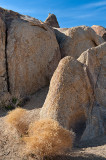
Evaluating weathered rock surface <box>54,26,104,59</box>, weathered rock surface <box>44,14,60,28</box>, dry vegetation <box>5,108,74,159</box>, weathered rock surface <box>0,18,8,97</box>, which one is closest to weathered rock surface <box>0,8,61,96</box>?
weathered rock surface <box>0,18,8,97</box>

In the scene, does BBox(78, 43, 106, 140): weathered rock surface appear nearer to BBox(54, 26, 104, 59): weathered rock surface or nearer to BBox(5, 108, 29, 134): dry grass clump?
BBox(5, 108, 29, 134): dry grass clump

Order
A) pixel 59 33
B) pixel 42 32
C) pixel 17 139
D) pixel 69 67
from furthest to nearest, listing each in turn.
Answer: pixel 59 33
pixel 42 32
pixel 69 67
pixel 17 139

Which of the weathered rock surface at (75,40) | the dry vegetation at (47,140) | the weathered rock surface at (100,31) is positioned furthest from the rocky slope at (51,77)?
the weathered rock surface at (100,31)

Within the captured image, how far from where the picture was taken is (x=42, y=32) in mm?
7578

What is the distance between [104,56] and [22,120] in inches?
105

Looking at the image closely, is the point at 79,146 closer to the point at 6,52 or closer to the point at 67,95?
the point at 67,95

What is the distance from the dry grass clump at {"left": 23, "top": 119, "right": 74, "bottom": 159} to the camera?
2.91 meters

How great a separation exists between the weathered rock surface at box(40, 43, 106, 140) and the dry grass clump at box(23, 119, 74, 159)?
696mm

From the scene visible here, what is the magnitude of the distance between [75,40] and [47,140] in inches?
239

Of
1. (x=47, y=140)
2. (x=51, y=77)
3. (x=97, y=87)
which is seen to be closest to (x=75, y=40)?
(x=51, y=77)

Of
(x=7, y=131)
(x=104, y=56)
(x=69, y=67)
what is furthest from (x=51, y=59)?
(x=7, y=131)

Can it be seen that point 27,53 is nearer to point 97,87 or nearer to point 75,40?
point 75,40

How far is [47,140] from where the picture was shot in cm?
290

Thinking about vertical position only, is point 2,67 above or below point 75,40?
below
